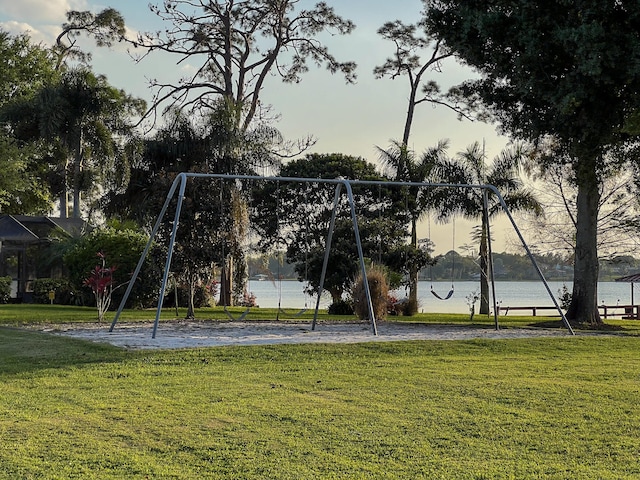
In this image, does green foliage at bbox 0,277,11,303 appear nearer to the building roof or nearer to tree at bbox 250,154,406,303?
the building roof

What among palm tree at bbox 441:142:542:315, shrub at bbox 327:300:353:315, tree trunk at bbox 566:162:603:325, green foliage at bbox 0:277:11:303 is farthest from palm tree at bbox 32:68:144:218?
tree trunk at bbox 566:162:603:325

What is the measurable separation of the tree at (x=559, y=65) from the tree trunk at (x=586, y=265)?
30cm

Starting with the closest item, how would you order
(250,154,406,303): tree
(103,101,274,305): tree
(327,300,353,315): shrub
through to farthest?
(103,101,274,305): tree < (327,300,353,315): shrub < (250,154,406,303): tree

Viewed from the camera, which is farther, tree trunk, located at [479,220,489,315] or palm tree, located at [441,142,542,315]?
palm tree, located at [441,142,542,315]

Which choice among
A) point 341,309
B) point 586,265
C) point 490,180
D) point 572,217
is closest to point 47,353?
point 586,265

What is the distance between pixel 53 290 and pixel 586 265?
15.9 m

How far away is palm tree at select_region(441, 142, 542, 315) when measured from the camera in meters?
28.3

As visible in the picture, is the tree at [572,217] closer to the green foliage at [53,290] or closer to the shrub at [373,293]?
the shrub at [373,293]

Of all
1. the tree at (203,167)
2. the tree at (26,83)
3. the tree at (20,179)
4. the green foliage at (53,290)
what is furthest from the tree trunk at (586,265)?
the tree at (26,83)

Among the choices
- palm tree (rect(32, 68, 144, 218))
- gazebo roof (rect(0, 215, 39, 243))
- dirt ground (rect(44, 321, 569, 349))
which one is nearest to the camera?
dirt ground (rect(44, 321, 569, 349))

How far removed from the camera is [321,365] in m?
10.2

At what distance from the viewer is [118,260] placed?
71.4 feet

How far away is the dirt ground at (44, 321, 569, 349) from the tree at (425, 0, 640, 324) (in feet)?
14.4

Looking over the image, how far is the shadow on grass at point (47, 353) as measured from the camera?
9.68m
